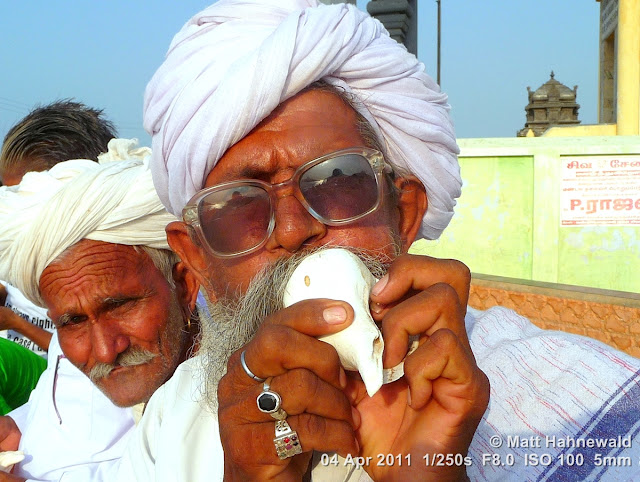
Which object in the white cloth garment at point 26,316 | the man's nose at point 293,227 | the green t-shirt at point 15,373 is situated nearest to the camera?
the man's nose at point 293,227

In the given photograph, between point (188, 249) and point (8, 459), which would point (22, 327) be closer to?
point (8, 459)

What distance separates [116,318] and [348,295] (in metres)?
1.83

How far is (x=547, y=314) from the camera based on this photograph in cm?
586

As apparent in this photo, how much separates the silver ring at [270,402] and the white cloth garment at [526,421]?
36cm

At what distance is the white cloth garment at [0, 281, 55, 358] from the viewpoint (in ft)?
15.5

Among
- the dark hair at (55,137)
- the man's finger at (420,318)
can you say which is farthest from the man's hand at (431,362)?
the dark hair at (55,137)

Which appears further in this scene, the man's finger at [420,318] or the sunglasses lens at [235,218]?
the sunglasses lens at [235,218]

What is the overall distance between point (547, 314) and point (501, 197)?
14.4 feet

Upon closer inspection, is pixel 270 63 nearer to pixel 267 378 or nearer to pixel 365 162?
pixel 365 162

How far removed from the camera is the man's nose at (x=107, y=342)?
2.75 m

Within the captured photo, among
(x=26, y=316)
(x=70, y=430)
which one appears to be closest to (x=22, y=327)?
(x=26, y=316)

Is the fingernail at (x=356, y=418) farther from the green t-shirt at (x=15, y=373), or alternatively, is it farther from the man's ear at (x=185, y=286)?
the green t-shirt at (x=15, y=373)

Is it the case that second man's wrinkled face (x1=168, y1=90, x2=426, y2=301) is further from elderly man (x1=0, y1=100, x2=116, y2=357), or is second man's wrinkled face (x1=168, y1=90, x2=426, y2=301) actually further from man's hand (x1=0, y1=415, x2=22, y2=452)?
elderly man (x1=0, y1=100, x2=116, y2=357)

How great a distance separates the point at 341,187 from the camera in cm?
169
